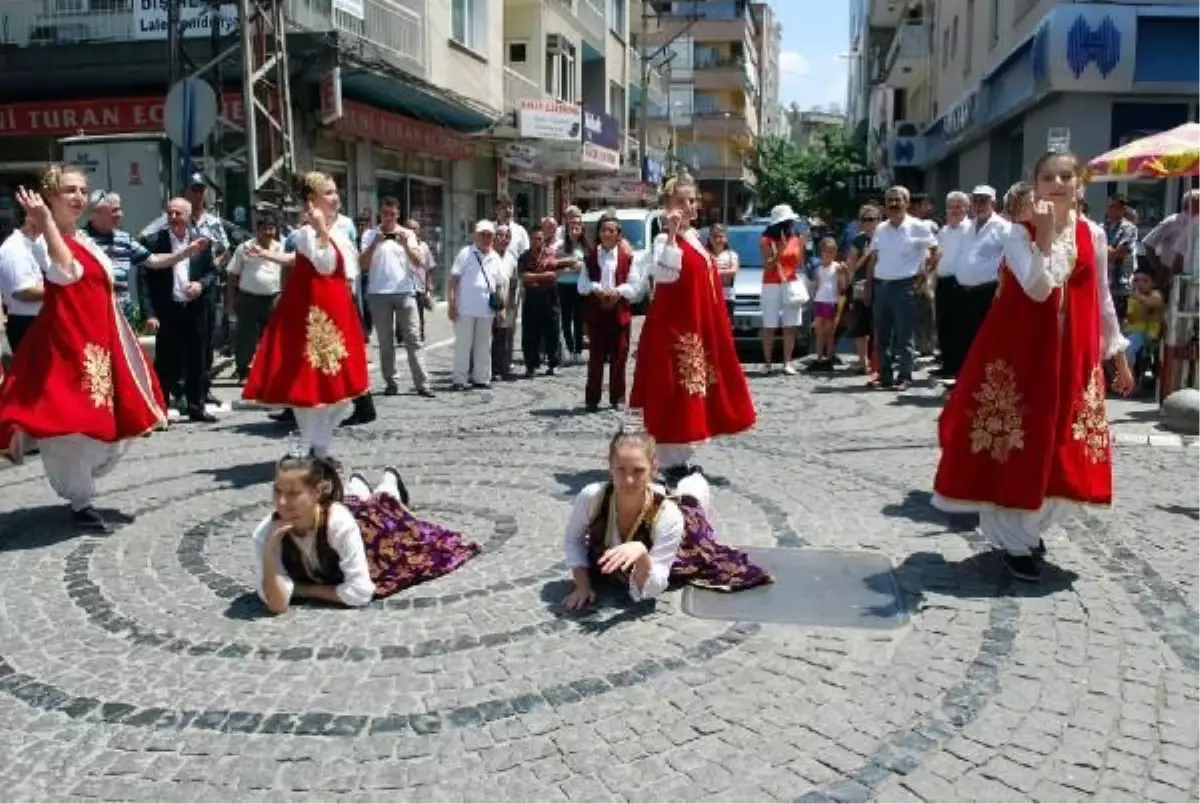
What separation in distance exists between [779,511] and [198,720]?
366 cm

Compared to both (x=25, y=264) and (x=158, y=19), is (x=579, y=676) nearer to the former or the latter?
(x=25, y=264)

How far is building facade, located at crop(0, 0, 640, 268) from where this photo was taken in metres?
17.5

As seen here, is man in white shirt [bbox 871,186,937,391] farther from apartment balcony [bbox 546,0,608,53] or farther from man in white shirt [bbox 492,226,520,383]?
apartment balcony [bbox 546,0,608,53]

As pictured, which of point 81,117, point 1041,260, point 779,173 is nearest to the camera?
point 1041,260

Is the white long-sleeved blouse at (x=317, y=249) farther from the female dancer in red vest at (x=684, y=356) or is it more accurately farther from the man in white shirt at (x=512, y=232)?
the man in white shirt at (x=512, y=232)

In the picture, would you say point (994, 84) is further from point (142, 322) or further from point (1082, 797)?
point (1082, 797)

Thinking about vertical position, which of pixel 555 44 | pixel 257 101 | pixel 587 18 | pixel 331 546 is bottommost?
pixel 331 546

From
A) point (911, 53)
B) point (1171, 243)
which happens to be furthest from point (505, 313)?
point (911, 53)

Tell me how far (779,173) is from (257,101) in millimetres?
42790

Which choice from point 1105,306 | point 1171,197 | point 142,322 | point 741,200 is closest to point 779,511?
point 1105,306

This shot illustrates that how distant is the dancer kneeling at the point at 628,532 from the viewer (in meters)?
4.82

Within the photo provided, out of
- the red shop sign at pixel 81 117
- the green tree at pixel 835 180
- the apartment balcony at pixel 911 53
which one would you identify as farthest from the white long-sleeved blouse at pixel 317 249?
the green tree at pixel 835 180

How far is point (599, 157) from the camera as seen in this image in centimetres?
3322

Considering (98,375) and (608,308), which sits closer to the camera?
(98,375)
